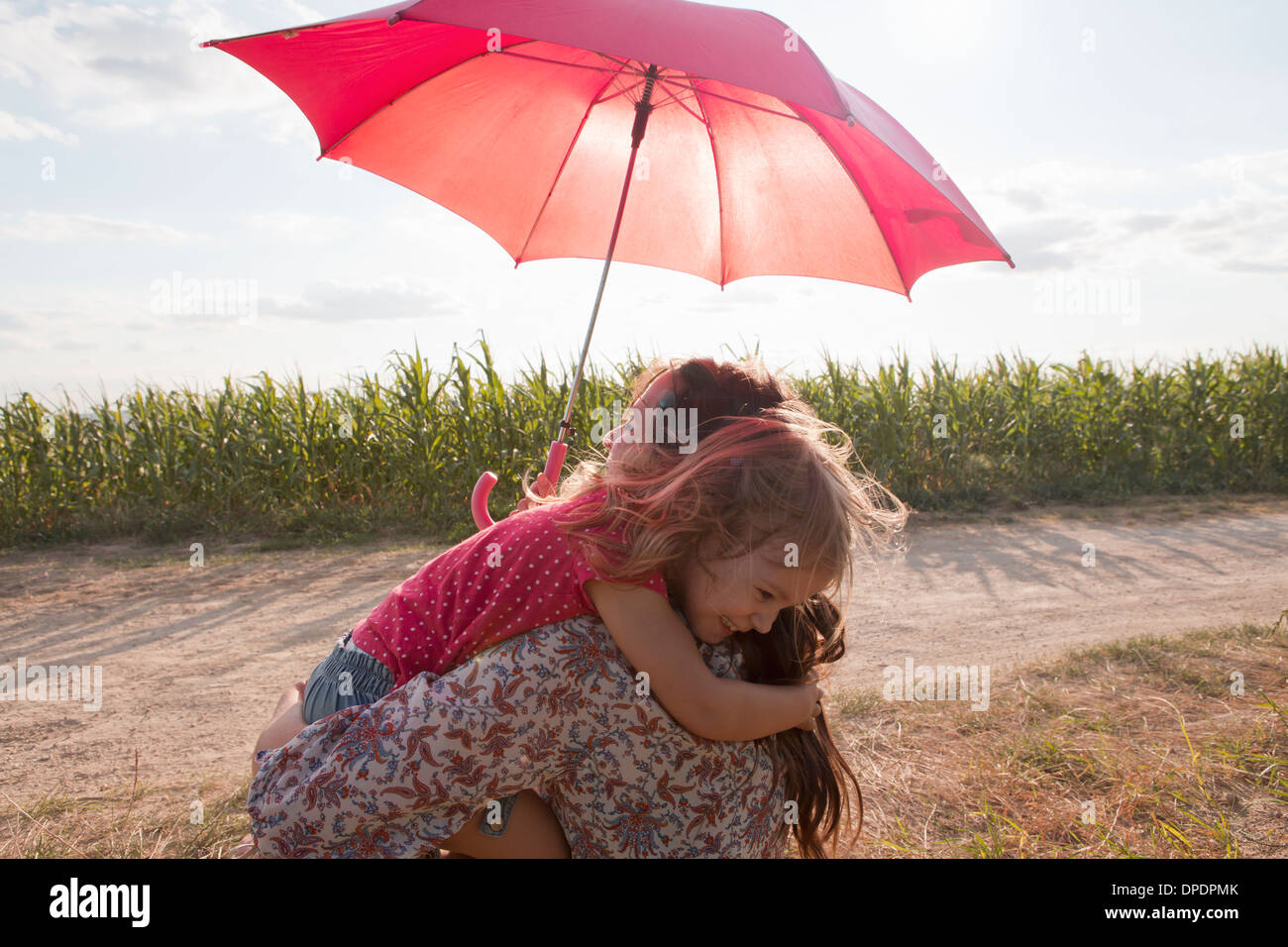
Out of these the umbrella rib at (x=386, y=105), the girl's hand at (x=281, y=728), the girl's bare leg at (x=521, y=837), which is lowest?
the girl's bare leg at (x=521, y=837)

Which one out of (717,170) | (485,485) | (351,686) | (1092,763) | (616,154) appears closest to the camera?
(351,686)

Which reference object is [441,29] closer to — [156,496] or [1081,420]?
[156,496]

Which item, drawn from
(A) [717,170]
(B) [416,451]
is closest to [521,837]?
(A) [717,170]

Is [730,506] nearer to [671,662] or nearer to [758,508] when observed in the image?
[758,508]

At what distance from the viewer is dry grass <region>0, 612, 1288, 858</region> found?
2402mm

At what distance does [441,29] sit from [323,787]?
2302mm

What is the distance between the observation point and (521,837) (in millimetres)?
1684

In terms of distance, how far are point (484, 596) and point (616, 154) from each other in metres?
2.04

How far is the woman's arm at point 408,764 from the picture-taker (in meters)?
1.49

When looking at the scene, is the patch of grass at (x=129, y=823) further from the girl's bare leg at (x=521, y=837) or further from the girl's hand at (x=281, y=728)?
the girl's bare leg at (x=521, y=837)

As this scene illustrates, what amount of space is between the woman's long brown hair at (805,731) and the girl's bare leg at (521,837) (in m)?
0.49

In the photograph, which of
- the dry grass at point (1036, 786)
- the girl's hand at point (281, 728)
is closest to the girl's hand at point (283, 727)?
the girl's hand at point (281, 728)

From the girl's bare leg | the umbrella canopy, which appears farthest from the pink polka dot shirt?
the umbrella canopy
